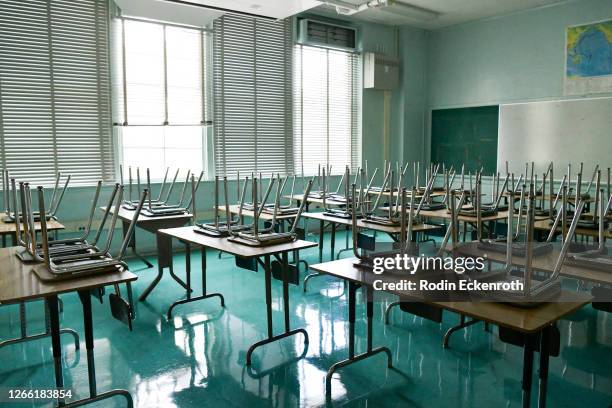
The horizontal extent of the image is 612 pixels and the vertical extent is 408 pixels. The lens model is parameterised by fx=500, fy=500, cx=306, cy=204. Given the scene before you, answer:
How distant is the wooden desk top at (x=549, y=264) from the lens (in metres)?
2.05

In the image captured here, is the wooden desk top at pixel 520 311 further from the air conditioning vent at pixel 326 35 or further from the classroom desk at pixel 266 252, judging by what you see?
the air conditioning vent at pixel 326 35

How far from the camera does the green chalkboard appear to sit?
7.07 m

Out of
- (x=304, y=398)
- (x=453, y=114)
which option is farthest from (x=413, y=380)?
(x=453, y=114)

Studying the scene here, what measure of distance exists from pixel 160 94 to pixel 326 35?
251 centimetres

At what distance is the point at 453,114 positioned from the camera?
7.52 metres

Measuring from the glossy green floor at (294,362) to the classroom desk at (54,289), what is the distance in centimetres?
32

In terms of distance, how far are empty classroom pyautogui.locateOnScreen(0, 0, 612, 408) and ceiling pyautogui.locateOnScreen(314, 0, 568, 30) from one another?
2.0 inches

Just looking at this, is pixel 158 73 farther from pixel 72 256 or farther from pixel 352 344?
pixel 352 344

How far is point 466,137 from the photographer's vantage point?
7363 millimetres

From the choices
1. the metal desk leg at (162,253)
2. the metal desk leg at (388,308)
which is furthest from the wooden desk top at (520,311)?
the metal desk leg at (162,253)

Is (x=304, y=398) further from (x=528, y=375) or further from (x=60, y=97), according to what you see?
(x=60, y=97)

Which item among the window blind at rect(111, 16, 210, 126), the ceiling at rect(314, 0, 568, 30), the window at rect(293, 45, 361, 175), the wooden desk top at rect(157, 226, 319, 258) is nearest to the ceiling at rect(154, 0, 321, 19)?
the window blind at rect(111, 16, 210, 126)

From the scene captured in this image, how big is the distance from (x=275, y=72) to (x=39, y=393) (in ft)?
16.4

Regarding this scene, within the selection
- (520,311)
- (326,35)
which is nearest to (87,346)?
(520,311)
